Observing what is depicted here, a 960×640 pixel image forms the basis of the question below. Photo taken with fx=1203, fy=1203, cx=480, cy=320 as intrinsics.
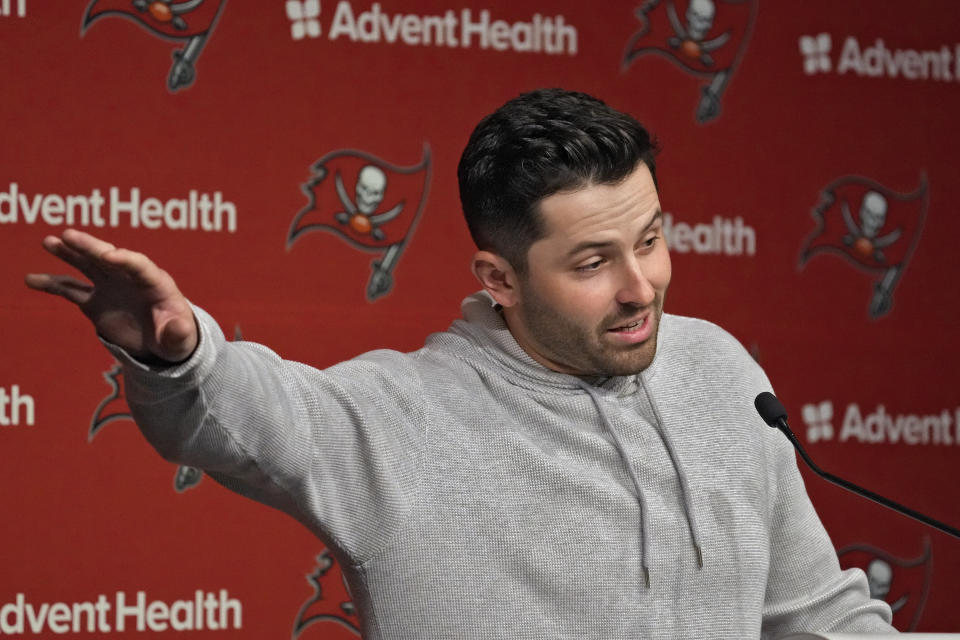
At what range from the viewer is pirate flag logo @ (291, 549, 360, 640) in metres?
2.63

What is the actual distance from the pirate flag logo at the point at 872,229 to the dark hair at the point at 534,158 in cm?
148

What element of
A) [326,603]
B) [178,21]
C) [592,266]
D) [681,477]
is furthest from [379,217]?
[681,477]

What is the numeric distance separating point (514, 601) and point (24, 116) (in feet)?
5.39

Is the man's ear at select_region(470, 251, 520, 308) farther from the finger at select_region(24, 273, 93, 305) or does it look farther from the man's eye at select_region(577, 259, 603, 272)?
the finger at select_region(24, 273, 93, 305)

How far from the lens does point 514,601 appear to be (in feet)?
4.93

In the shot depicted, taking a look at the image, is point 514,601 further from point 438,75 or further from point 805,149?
point 805,149

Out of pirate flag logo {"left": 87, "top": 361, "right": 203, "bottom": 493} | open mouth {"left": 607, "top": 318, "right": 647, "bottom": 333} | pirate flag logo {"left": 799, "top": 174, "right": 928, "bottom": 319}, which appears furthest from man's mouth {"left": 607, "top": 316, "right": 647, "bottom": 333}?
pirate flag logo {"left": 799, "top": 174, "right": 928, "bottom": 319}

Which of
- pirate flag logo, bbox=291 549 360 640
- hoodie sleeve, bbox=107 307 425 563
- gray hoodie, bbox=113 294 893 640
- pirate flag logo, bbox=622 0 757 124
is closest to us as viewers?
hoodie sleeve, bbox=107 307 425 563

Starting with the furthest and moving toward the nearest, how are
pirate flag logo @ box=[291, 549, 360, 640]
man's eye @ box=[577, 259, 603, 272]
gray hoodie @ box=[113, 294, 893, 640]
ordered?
pirate flag logo @ box=[291, 549, 360, 640], man's eye @ box=[577, 259, 603, 272], gray hoodie @ box=[113, 294, 893, 640]

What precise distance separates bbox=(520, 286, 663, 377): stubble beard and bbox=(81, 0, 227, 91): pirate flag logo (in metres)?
1.33

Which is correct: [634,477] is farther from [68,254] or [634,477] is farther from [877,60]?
[877,60]

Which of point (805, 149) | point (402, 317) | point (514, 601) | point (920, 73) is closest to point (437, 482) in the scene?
point (514, 601)

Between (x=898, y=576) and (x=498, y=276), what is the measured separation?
5.94 feet

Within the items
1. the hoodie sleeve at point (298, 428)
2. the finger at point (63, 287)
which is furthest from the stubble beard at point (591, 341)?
the finger at point (63, 287)
